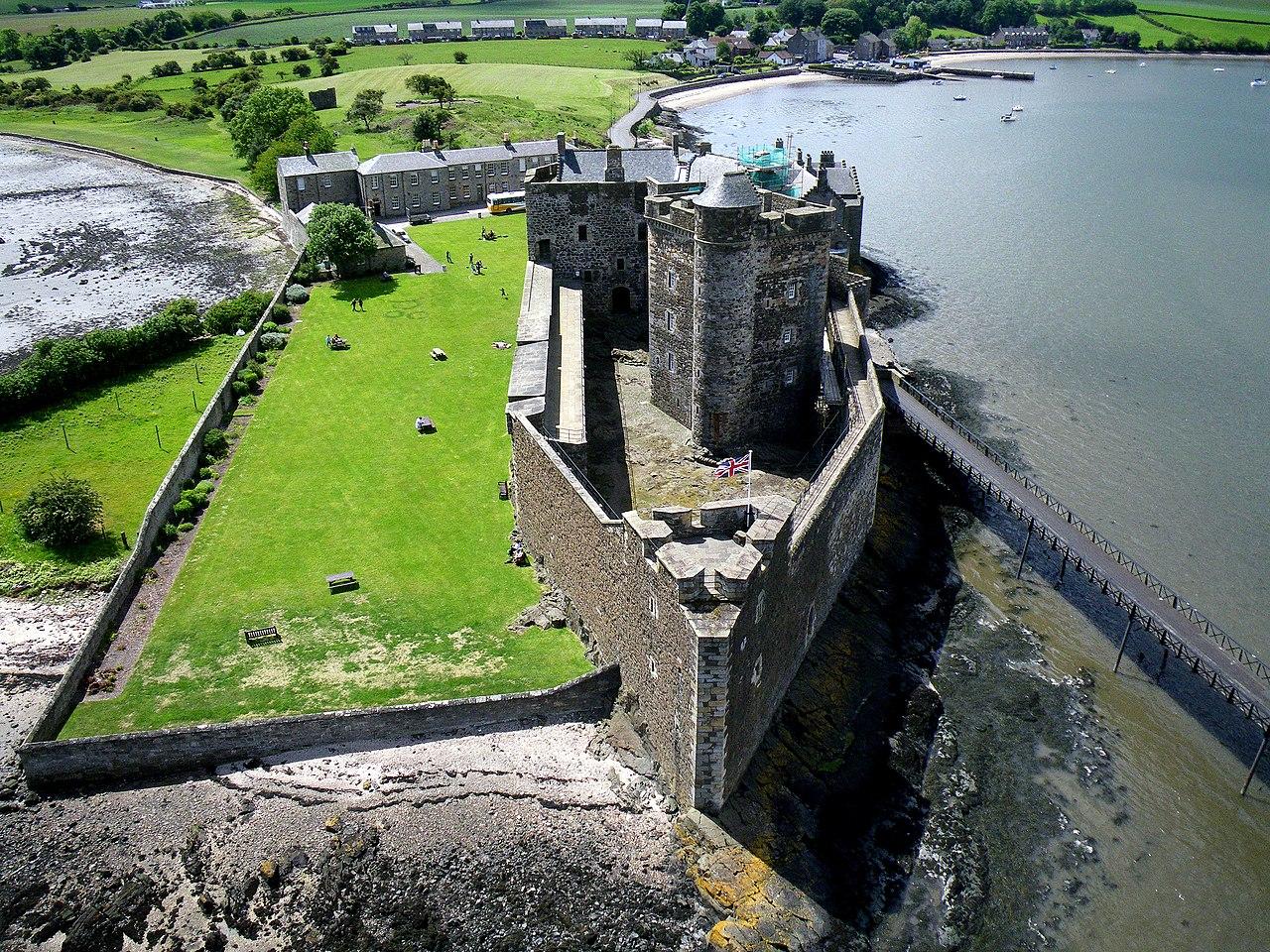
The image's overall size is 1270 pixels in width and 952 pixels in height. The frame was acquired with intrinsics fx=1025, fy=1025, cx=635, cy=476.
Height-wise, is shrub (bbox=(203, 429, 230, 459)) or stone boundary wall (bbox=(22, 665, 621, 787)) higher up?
shrub (bbox=(203, 429, 230, 459))

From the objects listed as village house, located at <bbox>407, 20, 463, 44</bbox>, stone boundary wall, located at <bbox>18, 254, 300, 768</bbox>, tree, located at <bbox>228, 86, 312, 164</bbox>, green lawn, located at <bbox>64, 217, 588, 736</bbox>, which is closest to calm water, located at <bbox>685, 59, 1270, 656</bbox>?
green lawn, located at <bbox>64, 217, 588, 736</bbox>

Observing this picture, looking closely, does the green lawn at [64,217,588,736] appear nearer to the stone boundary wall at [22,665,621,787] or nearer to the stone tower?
the stone boundary wall at [22,665,621,787]

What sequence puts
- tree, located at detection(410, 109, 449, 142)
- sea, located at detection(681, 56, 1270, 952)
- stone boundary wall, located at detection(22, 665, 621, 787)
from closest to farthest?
1. sea, located at detection(681, 56, 1270, 952)
2. stone boundary wall, located at detection(22, 665, 621, 787)
3. tree, located at detection(410, 109, 449, 142)

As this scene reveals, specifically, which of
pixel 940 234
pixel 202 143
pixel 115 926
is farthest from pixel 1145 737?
pixel 202 143

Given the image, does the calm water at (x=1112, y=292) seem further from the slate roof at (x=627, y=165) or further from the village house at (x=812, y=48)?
the village house at (x=812, y=48)

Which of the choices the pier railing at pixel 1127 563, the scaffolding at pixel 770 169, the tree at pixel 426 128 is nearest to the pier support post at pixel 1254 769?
the pier railing at pixel 1127 563

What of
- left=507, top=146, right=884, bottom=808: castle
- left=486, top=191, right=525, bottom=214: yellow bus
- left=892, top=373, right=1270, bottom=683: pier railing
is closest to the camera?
left=507, top=146, right=884, bottom=808: castle

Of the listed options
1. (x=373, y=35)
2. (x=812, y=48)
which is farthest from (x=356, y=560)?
(x=373, y=35)
